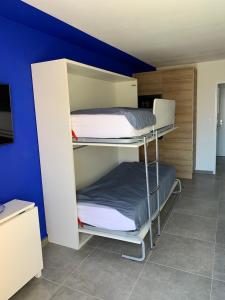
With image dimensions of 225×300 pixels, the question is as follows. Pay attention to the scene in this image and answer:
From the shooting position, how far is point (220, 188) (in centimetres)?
436

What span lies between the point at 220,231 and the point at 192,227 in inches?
12.9

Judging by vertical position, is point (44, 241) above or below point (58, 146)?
below

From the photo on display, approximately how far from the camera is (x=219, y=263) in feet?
Answer: 7.65

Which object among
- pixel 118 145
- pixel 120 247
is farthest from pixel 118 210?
pixel 118 145

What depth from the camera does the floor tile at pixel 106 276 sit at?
2.04 m

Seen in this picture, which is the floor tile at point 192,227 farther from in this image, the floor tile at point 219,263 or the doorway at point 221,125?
the doorway at point 221,125

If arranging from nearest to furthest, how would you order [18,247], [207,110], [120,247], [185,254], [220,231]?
[18,247]
[185,254]
[120,247]
[220,231]
[207,110]

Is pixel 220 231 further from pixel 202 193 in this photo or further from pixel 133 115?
pixel 133 115

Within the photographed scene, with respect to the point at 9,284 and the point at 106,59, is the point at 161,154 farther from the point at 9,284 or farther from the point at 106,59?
the point at 9,284

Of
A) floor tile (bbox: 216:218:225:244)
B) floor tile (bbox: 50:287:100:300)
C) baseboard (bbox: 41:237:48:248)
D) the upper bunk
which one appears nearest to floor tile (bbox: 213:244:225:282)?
floor tile (bbox: 216:218:225:244)

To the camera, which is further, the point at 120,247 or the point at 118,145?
the point at 120,247

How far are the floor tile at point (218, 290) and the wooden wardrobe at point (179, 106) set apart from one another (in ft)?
9.76

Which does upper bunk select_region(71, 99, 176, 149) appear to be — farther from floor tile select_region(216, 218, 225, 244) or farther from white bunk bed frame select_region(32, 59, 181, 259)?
floor tile select_region(216, 218, 225, 244)

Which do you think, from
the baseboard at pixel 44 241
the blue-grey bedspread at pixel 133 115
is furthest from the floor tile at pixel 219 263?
the baseboard at pixel 44 241
